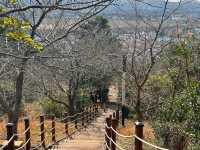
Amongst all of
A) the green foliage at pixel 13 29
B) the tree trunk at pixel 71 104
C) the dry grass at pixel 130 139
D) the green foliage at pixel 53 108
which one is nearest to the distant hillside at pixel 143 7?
the green foliage at pixel 13 29

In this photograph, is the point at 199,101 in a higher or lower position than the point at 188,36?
lower

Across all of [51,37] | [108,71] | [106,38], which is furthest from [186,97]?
[106,38]

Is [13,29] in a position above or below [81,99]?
above

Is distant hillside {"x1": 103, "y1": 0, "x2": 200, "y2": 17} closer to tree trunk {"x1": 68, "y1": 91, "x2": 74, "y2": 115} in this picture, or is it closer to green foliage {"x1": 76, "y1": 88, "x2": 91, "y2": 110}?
tree trunk {"x1": 68, "y1": 91, "x2": 74, "y2": 115}

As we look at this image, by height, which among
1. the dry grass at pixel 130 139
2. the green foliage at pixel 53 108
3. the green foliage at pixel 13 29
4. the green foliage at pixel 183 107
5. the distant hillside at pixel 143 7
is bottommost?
the green foliage at pixel 53 108

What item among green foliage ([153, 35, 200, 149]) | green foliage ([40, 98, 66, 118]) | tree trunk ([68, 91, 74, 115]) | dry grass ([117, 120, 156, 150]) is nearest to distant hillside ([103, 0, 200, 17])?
green foliage ([153, 35, 200, 149])

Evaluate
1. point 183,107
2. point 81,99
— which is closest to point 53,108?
point 81,99

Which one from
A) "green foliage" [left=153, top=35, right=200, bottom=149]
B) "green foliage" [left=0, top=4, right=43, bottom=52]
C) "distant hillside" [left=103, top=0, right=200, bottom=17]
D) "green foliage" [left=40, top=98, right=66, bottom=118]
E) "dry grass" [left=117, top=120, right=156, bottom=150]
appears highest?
"distant hillside" [left=103, top=0, right=200, bottom=17]

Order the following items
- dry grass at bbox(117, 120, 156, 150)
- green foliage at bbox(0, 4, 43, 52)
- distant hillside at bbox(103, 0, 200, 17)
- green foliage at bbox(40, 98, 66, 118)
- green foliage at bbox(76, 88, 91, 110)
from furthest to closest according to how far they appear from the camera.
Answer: green foliage at bbox(76, 88, 91, 110)
green foliage at bbox(40, 98, 66, 118)
dry grass at bbox(117, 120, 156, 150)
distant hillside at bbox(103, 0, 200, 17)
green foliage at bbox(0, 4, 43, 52)

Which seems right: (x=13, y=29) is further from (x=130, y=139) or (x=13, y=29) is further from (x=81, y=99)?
(x=81, y=99)

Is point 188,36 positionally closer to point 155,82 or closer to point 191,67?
point 191,67

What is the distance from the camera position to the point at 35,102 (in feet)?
136

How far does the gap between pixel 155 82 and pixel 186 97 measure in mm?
16007

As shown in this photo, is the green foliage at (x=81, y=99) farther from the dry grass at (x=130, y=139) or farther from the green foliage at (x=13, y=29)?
the green foliage at (x=13, y=29)
